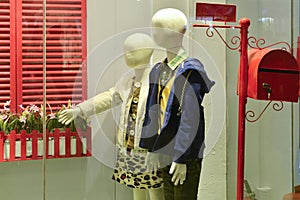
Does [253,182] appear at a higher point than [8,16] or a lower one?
lower

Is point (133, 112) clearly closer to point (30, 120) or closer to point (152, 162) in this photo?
point (152, 162)

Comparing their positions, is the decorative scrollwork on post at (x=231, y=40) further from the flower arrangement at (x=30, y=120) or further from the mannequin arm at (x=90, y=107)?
the flower arrangement at (x=30, y=120)

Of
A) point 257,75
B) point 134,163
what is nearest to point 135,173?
point 134,163

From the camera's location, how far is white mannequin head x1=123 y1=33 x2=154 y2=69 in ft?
5.13

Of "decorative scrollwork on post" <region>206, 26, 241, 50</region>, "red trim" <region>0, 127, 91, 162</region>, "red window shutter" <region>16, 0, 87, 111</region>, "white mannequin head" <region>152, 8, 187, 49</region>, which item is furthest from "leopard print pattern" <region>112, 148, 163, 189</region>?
"decorative scrollwork on post" <region>206, 26, 241, 50</region>

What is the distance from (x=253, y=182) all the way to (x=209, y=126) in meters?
0.34

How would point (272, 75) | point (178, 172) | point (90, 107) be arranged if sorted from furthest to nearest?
point (90, 107)
point (272, 75)
point (178, 172)

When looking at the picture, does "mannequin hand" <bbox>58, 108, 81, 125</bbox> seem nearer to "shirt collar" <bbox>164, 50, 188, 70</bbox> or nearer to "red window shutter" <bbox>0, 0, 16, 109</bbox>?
"red window shutter" <bbox>0, 0, 16, 109</bbox>

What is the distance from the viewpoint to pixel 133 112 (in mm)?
1588

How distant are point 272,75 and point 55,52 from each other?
2.68ft

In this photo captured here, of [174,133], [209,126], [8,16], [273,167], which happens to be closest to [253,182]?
[273,167]

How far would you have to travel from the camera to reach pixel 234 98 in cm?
174

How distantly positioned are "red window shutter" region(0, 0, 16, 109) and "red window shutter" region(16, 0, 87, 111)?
3 cm

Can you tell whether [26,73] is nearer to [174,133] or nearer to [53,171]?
[53,171]
